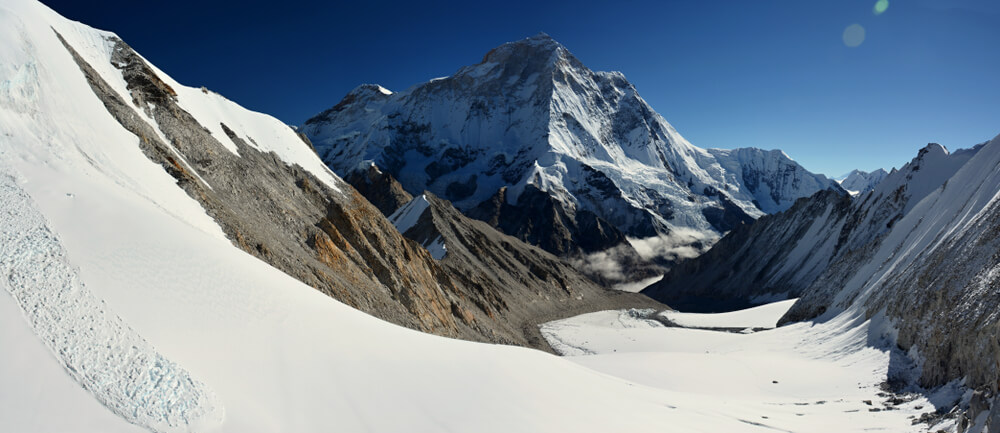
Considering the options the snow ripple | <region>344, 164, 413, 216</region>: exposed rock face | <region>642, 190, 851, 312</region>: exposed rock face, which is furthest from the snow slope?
<region>344, 164, 413, 216</region>: exposed rock face

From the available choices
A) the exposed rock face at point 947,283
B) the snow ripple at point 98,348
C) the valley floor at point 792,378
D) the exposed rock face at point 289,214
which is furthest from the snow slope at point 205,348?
the exposed rock face at point 947,283

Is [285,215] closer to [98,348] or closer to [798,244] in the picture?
[98,348]

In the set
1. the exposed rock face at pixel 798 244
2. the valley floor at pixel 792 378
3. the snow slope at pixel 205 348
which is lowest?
the valley floor at pixel 792 378

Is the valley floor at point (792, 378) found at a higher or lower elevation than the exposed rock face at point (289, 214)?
lower

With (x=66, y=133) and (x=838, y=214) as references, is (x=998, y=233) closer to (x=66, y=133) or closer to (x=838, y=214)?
(x=66, y=133)

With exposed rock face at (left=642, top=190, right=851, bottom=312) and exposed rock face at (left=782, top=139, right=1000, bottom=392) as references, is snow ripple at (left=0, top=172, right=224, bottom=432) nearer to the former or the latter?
exposed rock face at (left=782, top=139, right=1000, bottom=392)

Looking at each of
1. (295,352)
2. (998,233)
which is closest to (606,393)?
(295,352)

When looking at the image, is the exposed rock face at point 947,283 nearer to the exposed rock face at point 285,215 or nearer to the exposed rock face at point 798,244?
the exposed rock face at point 798,244
